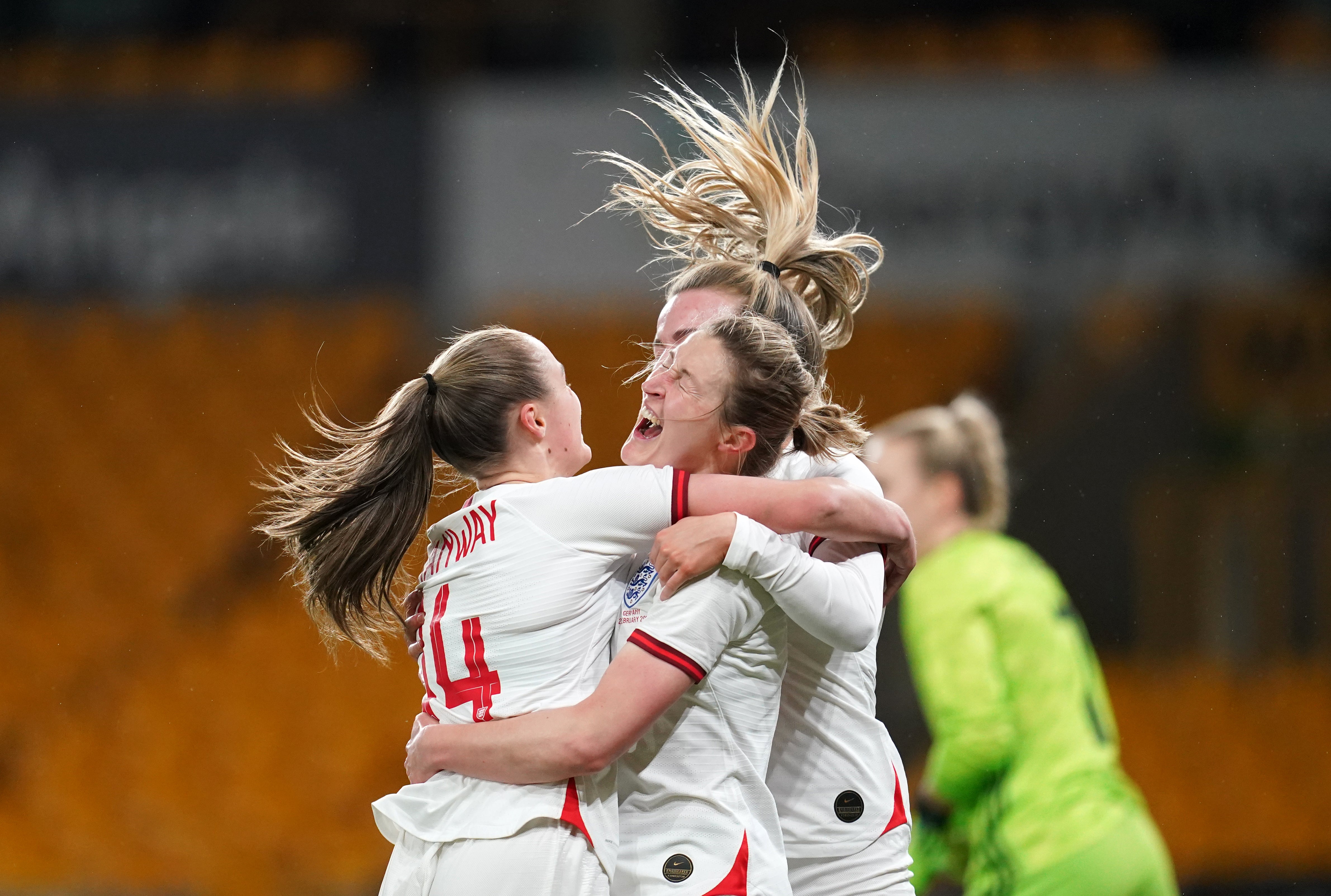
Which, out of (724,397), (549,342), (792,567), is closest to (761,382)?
(724,397)

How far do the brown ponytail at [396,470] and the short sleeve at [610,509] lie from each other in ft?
0.58

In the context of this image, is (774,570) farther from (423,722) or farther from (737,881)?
(423,722)

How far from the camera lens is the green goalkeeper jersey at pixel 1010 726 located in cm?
319

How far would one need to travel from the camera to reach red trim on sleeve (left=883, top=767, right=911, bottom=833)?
2176 millimetres

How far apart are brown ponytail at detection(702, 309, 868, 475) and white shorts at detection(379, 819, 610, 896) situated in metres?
0.60

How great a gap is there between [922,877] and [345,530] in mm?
1874

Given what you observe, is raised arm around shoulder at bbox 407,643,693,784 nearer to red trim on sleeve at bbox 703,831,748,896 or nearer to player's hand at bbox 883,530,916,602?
red trim on sleeve at bbox 703,831,748,896

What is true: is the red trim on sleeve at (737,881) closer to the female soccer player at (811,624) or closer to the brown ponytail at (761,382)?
the female soccer player at (811,624)

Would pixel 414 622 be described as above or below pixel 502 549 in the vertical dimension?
below

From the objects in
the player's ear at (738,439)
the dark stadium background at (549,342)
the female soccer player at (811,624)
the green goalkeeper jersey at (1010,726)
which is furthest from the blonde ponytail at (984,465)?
the dark stadium background at (549,342)

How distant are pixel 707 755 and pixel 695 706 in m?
0.07

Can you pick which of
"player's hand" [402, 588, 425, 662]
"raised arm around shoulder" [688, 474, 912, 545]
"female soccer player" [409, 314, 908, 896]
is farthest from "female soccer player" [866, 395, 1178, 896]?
"player's hand" [402, 588, 425, 662]

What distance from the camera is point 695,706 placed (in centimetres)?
197

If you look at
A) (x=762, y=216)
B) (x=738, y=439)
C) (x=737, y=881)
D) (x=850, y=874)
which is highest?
(x=762, y=216)
